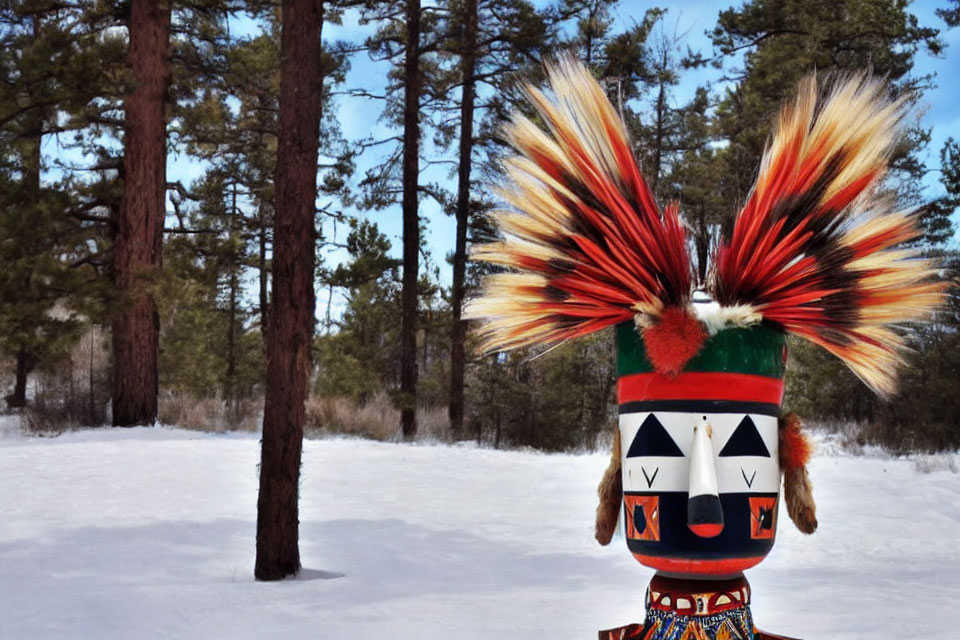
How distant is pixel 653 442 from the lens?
290 centimetres

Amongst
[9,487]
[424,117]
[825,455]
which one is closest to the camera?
[9,487]

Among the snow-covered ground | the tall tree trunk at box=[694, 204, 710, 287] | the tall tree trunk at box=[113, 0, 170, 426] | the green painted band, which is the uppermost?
the tall tree trunk at box=[113, 0, 170, 426]

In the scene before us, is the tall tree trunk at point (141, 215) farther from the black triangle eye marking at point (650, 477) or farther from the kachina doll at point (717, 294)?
the black triangle eye marking at point (650, 477)

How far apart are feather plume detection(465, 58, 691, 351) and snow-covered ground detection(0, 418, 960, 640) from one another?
2.17 metres

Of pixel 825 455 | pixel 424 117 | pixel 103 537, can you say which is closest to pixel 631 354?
pixel 103 537

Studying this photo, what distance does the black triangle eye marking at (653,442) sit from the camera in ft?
9.42

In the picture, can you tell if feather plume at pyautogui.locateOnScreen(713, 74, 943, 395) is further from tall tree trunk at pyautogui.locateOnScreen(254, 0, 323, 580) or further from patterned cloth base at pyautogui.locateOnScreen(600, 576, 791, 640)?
tall tree trunk at pyautogui.locateOnScreen(254, 0, 323, 580)

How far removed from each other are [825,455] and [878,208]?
11.5 metres

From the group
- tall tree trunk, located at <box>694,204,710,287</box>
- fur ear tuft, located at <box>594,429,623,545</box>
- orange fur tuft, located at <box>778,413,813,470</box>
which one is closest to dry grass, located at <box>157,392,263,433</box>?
fur ear tuft, located at <box>594,429,623,545</box>

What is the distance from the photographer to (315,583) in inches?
231

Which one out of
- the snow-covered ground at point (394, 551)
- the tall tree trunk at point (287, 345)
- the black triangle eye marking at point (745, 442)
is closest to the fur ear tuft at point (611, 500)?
the black triangle eye marking at point (745, 442)

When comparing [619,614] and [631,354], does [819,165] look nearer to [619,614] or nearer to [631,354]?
[631,354]

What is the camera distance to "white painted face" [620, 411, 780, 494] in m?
2.86

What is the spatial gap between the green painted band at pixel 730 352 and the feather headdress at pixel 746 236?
5 cm
